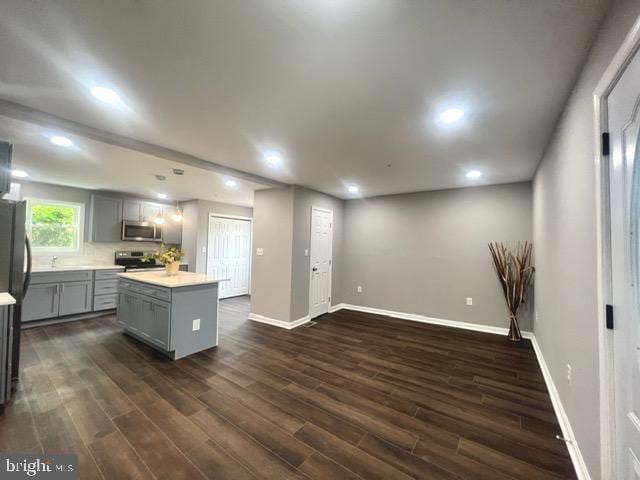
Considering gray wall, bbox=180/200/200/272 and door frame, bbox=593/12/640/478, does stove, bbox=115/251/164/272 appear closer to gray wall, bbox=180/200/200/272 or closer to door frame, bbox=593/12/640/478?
gray wall, bbox=180/200/200/272

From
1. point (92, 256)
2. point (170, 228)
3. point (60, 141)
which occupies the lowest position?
point (92, 256)

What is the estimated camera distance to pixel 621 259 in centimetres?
107

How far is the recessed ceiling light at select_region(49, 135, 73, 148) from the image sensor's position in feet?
8.45

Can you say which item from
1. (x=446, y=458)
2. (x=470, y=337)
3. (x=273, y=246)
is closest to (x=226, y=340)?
(x=273, y=246)

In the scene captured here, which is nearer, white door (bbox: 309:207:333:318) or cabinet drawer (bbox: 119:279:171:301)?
cabinet drawer (bbox: 119:279:171:301)

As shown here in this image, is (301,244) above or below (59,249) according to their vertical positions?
above

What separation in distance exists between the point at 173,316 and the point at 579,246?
12.1ft

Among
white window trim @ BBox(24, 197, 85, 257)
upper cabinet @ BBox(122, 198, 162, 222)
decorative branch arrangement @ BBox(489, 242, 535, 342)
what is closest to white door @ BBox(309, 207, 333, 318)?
decorative branch arrangement @ BBox(489, 242, 535, 342)

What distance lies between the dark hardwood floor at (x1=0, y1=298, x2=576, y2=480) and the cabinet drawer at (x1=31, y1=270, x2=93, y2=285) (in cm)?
103

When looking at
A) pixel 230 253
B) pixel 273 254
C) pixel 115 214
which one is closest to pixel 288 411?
pixel 273 254

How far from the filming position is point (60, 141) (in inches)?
105

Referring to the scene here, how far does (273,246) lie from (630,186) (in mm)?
4074

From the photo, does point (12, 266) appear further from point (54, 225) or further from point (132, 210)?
point (132, 210)

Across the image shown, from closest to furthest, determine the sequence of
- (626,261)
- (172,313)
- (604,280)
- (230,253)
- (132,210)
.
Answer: (626,261) → (604,280) → (172,313) → (132,210) → (230,253)
